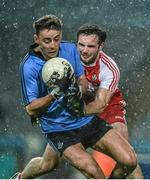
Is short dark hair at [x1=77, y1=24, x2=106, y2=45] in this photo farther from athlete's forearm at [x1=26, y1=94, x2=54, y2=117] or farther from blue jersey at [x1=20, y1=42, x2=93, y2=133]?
athlete's forearm at [x1=26, y1=94, x2=54, y2=117]

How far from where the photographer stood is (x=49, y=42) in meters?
6.36

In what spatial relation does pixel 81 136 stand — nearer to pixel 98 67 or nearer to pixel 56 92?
pixel 56 92

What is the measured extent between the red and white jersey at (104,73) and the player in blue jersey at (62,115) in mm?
471

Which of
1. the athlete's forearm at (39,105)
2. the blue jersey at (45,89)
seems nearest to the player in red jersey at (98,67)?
the blue jersey at (45,89)

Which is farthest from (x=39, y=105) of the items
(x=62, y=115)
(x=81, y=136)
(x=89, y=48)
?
(x=89, y=48)

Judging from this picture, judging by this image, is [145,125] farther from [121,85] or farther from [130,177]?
[130,177]

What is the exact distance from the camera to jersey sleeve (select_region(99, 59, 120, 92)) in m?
7.05

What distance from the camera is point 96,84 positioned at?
7262 mm

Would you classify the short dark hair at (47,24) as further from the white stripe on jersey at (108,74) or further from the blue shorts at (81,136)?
the blue shorts at (81,136)

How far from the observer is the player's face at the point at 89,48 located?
7.20m

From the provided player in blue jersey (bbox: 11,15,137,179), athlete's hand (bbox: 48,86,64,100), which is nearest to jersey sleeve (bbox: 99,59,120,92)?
player in blue jersey (bbox: 11,15,137,179)

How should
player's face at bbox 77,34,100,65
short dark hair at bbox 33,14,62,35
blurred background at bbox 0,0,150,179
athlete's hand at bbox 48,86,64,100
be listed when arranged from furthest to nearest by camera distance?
blurred background at bbox 0,0,150,179 → player's face at bbox 77,34,100,65 → short dark hair at bbox 33,14,62,35 → athlete's hand at bbox 48,86,64,100

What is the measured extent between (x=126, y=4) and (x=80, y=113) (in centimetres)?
1050

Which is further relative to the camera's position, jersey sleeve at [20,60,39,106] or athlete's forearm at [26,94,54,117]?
jersey sleeve at [20,60,39,106]
